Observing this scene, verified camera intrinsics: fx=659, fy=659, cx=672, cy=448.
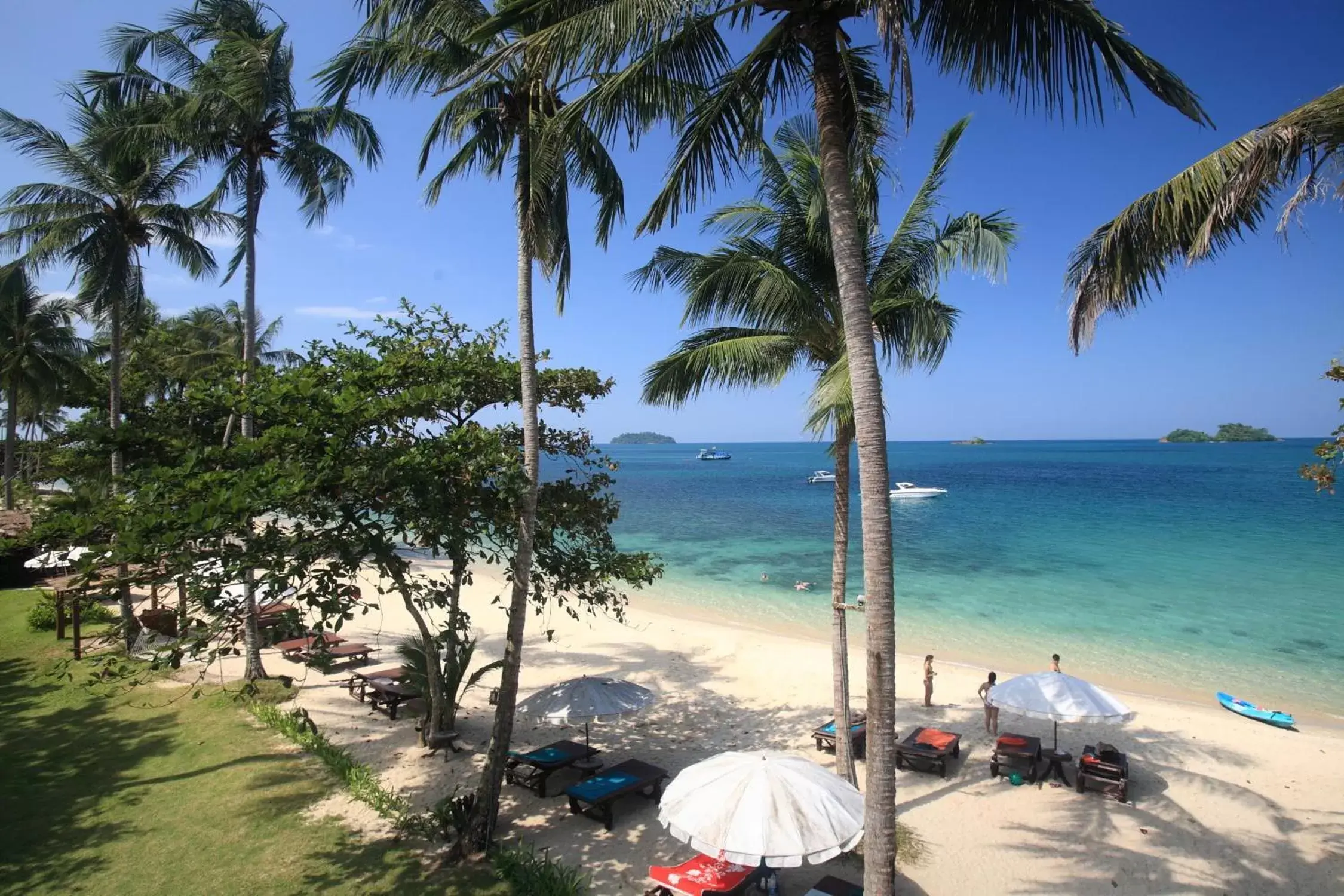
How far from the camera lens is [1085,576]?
94.7 feet

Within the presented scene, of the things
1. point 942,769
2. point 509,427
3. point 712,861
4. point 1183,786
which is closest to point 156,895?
point 712,861

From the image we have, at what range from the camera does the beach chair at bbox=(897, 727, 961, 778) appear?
9.87 meters

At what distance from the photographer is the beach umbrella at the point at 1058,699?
9266 mm

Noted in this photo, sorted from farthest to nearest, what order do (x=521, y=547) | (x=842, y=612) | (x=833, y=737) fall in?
(x=833, y=737), (x=842, y=612), (x=521, y=547)

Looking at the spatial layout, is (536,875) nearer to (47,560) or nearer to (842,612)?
(842,612)

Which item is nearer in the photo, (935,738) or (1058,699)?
(1058,699)

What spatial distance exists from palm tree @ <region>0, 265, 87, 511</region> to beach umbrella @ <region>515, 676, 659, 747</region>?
1029 inches

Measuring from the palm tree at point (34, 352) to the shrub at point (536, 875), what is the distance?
27.9 m

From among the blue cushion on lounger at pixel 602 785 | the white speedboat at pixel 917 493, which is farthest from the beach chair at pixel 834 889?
the white speedboat at pixel 917 493

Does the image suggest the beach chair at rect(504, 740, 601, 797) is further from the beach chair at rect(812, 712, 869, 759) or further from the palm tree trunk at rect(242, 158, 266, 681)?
the palm tree trunk at rect(242, 158, 266, 681)

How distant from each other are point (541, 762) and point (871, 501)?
6.75 metres

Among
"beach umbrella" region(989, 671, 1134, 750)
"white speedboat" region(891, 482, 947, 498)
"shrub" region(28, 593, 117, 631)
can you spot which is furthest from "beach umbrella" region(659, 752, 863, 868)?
"white speedboat" region(891, 482, 947, 498)

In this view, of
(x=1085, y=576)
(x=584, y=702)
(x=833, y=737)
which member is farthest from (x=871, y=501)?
(x=1085, y=576)

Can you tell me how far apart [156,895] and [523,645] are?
455 inches
